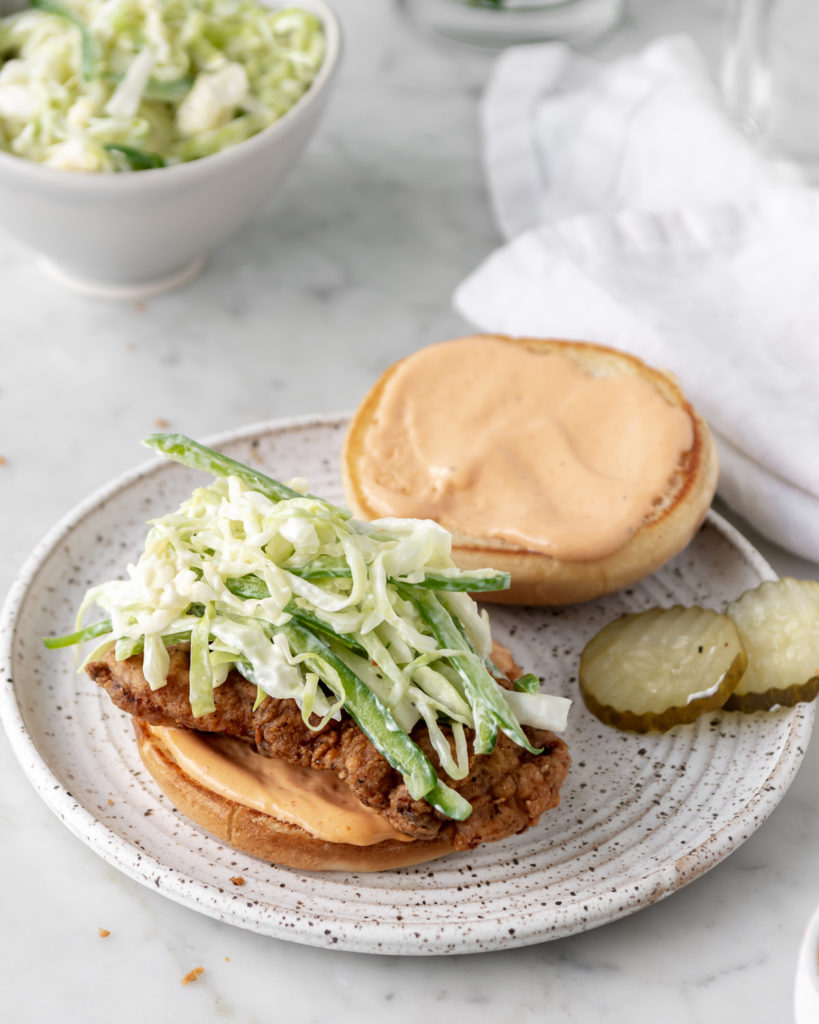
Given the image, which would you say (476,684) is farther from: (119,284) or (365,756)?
(119,284)

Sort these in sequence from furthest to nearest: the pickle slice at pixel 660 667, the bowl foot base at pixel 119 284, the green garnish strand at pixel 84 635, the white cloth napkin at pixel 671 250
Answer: the bowl foot base at pixel 119 284 < the white cloth napkin at pixel 671 250 < the pickle slice at pixel 660 667 < the green garnish strand at pixel 84 635

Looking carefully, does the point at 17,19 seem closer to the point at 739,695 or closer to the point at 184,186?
the point at 184,186

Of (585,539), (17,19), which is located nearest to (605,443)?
(585,539)

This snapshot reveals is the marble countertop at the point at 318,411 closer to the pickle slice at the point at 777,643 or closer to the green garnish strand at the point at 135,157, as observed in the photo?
the pickle slice at the point at 777,643

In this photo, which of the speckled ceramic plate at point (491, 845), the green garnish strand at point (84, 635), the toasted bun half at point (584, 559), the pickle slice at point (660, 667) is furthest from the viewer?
the toasted bun half at point (584, 559)

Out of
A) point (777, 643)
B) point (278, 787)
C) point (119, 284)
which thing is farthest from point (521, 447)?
point (119, 284)

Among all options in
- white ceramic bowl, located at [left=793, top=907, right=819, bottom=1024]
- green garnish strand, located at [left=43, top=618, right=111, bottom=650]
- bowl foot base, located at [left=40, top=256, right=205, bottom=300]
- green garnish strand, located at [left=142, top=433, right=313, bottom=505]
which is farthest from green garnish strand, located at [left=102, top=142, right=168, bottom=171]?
white ceramic bowl, located at [left=793, top=907, right=819, bottom=1024]

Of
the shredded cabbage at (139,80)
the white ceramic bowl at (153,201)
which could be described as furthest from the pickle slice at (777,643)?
the shredded cabbage at (139,80)
